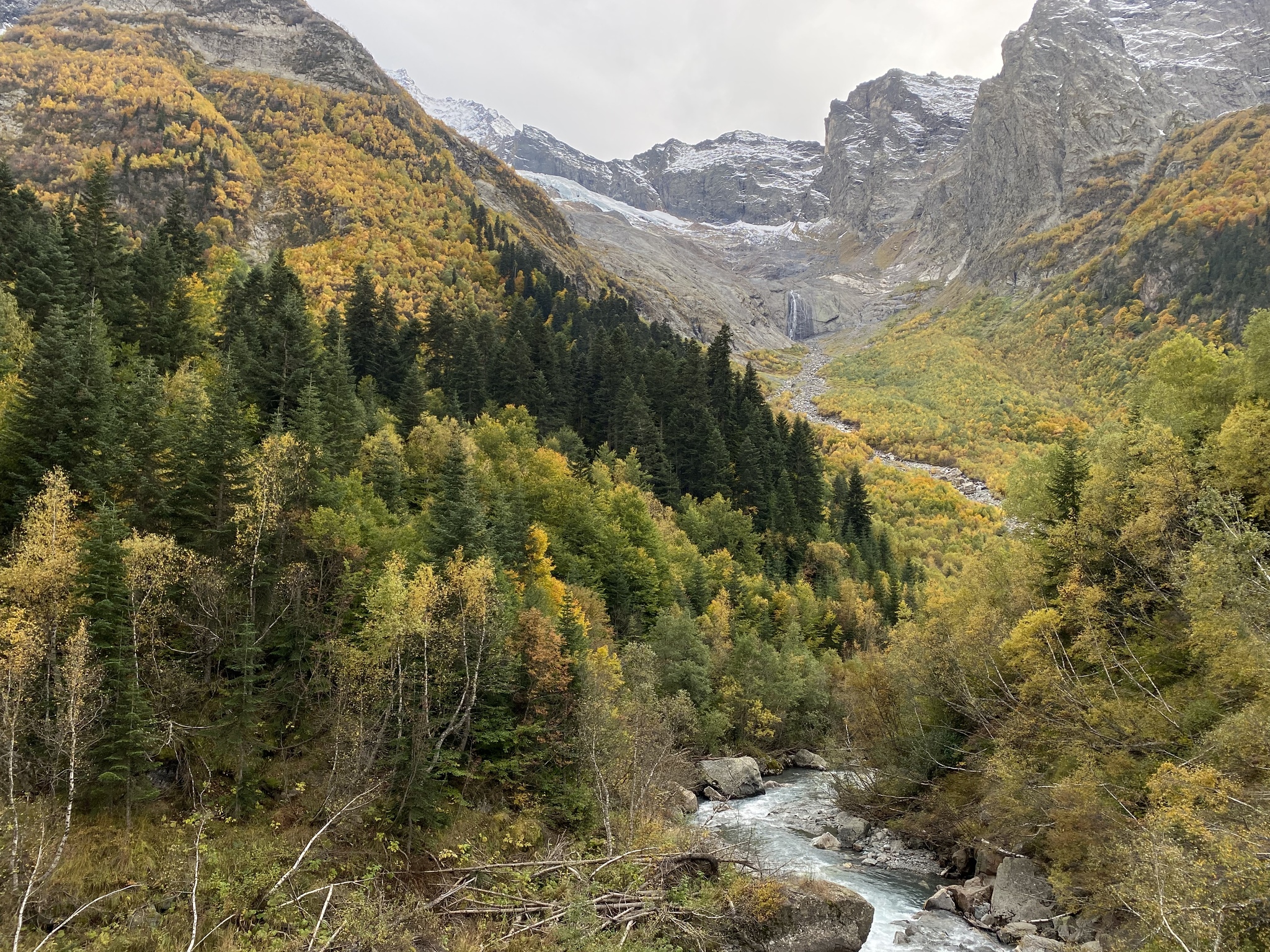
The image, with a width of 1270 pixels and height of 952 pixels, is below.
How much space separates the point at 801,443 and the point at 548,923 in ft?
281

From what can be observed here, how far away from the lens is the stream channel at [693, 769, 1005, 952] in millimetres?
Result: 23953

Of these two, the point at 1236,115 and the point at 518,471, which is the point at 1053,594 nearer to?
the point at 518,471

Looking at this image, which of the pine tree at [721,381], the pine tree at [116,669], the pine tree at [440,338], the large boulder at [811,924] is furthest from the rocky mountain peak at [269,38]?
the large boulder at [811,924]

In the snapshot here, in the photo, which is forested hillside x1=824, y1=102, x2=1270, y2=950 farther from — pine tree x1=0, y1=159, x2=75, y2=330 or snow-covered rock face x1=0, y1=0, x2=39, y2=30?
snow-covered rock face x1=0, y1=0, x2=39, y2=30

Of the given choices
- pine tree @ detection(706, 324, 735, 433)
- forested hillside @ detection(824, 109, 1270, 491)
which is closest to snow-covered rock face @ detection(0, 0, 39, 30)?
pine tree @ detection(706, 324, 735, 433)

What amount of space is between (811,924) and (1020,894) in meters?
10.4

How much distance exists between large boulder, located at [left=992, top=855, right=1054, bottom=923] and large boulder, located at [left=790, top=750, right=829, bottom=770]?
27.4 m

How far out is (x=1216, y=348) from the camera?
36875 mm

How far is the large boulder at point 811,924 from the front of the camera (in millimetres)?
20125

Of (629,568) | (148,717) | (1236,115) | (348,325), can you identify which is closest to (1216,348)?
(629,568)

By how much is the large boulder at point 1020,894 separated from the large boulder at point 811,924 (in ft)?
21.5

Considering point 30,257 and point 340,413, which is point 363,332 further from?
point 30,257

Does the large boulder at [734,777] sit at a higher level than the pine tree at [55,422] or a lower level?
lower

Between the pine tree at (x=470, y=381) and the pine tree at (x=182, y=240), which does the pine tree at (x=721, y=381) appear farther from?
the pine tree at (x=182, y=240)
